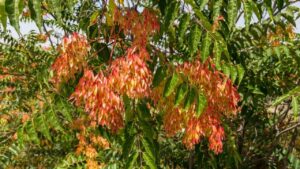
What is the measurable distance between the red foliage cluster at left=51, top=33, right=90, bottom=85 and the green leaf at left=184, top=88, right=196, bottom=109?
544mm

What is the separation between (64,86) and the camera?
2510 mm

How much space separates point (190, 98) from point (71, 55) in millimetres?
617

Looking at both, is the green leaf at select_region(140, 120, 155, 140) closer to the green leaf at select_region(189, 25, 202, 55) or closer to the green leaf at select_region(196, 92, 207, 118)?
the green leaf at select_region(196, 92, 207, 118)

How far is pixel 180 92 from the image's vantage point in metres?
2.12

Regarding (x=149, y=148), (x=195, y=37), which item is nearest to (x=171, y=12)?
(x=195, y=37)

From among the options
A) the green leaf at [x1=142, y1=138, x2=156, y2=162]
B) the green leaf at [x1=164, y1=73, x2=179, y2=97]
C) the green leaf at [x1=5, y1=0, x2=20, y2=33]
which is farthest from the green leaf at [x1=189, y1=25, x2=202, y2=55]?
the green leaf at [x1=5, y1=0, x2=20, y2=33]

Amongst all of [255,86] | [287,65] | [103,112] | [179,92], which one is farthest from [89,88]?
[287,65]

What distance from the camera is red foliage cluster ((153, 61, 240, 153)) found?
7.24 ft

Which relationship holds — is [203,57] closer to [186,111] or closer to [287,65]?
[186,111]

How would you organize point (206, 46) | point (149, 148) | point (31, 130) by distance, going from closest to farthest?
1. point (206, 46)
2. point (149, 148)
3. point (31, 130)

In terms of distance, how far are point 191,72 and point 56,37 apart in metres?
3.23

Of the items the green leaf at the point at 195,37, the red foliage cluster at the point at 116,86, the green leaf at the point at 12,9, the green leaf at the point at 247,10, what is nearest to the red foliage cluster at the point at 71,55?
the red foliage cluster at the point at 116,86

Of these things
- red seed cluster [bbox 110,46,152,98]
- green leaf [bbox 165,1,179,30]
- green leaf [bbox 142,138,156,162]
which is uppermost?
green leaf [bbox 165,1,179,30]

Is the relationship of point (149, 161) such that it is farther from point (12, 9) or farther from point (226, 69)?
point (12, 9)
